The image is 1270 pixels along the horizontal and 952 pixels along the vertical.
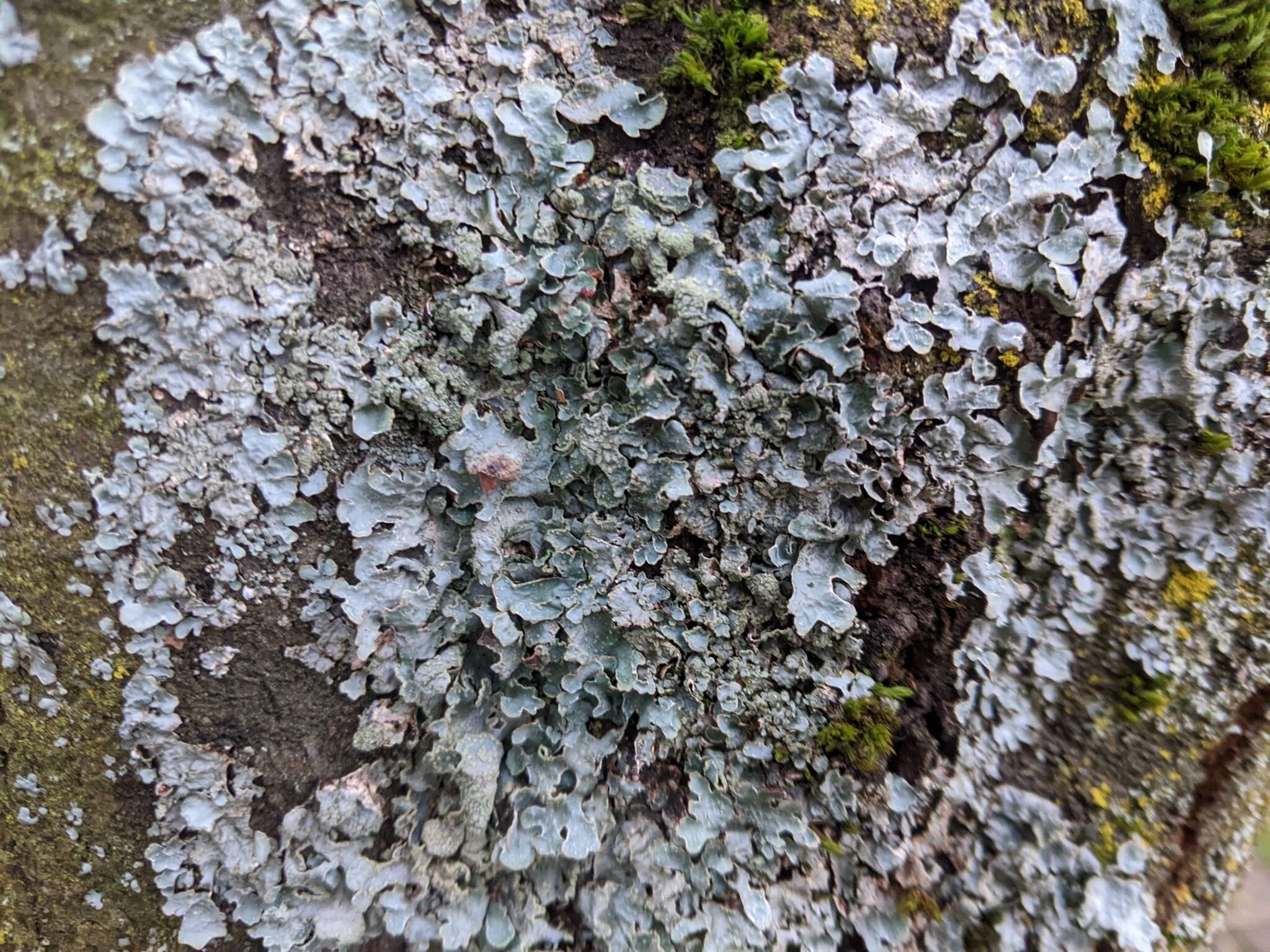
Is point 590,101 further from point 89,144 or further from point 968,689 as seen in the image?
point 968,689

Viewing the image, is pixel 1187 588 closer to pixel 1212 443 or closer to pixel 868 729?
pixel 1212 443

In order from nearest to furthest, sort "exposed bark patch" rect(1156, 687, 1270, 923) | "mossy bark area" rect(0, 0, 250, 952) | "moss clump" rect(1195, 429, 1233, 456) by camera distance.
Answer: "mossy bark area" rect(0, 0, 250, 952) → "moss clump" rect(1195, 429, 1233, 456) → "exposed bark patch" rect(1156, 687, 1270, 923)

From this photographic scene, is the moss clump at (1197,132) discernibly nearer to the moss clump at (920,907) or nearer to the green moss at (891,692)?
the green moss at (891,692)

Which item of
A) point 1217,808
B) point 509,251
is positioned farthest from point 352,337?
point 1217,808

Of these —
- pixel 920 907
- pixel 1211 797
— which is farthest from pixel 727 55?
pixel 1211 797

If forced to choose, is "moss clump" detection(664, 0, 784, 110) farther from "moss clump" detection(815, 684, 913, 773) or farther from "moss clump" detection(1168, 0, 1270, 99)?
"moss clump" detection(815, 684, 913, 773)

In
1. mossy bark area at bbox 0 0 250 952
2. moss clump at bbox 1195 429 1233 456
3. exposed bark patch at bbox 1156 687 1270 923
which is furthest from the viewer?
exposed bark patch at bbox 1156 687 1270 923

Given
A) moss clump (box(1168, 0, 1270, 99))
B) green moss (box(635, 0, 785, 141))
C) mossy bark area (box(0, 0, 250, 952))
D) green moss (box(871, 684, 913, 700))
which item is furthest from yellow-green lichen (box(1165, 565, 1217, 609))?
mossy bark area (box(0, 0, 250, 952))
